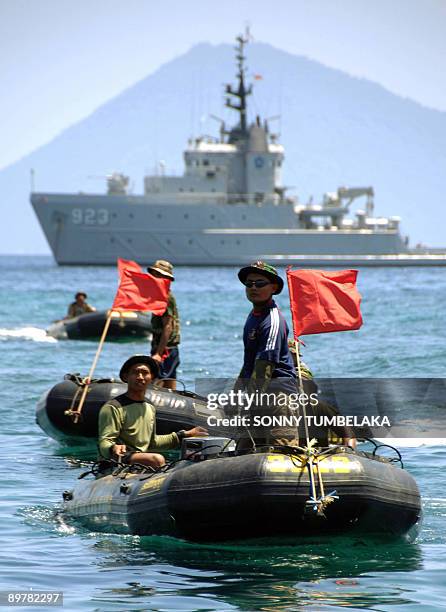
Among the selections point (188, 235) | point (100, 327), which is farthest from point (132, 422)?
point (188, 235)

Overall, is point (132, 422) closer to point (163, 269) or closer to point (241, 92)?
point (163, 269)

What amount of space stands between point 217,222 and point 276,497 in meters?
76.1

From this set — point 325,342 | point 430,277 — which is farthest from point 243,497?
point 430,277

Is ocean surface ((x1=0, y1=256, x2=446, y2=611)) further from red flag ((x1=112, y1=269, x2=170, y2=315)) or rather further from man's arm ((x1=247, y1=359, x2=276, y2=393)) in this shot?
red flag ((x1=112, y1=269, x2=170, y2=315))

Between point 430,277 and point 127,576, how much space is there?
6955 centimetres

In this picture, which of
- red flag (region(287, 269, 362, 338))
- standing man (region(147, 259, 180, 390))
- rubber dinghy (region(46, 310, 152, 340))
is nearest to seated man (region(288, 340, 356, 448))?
red flag (region(287, 269, 362, 338))

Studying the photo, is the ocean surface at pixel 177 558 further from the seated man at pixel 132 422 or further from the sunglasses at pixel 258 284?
the sunglasses at pixel 258 284

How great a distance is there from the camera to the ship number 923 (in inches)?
3361

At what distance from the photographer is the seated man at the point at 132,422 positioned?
11.1 meters

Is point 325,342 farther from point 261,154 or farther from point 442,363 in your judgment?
point 261,154

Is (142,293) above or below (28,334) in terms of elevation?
above

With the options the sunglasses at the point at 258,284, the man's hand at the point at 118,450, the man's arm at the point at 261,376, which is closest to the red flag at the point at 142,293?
the man's hand at the point at 118,450

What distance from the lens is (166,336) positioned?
639 inches

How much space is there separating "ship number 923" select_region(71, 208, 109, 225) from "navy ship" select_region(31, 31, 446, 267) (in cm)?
6
